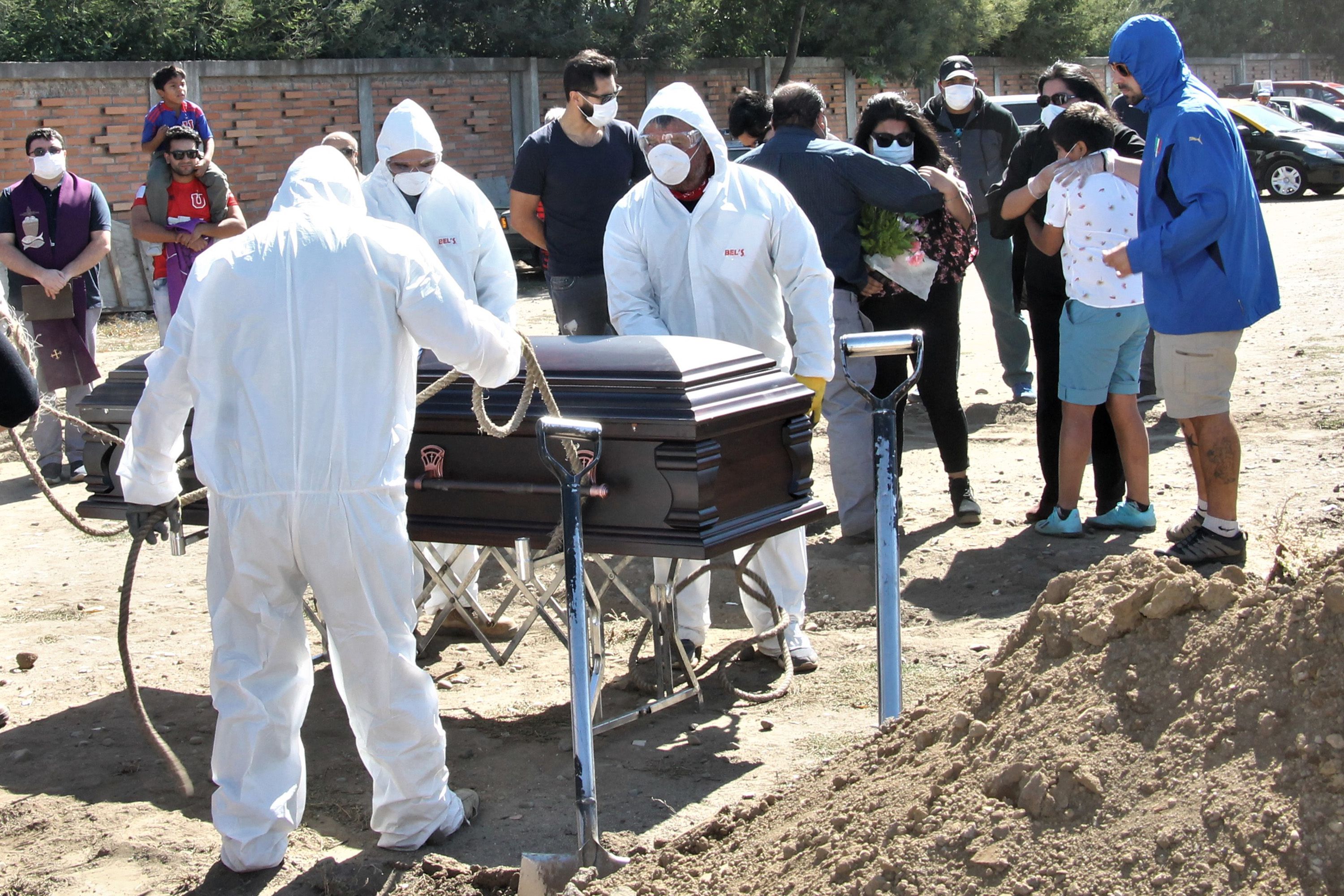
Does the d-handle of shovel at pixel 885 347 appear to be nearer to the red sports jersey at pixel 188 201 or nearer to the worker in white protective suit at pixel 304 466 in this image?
the worker in white protective suit at pixel 304 466

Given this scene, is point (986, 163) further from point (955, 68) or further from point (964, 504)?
point (964, 504)

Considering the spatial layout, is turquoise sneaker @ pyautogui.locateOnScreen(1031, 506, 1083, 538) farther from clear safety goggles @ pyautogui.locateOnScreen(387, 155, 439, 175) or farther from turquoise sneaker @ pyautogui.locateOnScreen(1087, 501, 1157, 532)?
clear safety goggles @ pyautogui.locateOnScreen(387, 155, 439, 175)

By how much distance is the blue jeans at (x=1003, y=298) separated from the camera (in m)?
7.89

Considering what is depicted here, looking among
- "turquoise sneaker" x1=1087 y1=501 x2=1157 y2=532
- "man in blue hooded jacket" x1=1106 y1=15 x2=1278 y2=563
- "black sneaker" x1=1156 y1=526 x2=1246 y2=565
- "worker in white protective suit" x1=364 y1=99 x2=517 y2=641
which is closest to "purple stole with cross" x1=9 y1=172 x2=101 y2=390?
"worker in white protective suit" x1=364 y1=99 x2=517 y2=641

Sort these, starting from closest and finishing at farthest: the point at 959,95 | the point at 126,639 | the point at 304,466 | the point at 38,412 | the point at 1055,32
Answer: the point at 304,466, the point at 126,639, the point at 38,412, the point at 959,95, the point at 1055,32

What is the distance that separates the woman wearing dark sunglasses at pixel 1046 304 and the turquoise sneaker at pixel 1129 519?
0.12 meters

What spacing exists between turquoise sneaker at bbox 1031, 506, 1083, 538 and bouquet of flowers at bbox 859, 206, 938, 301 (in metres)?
1.08

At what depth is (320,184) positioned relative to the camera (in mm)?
3299

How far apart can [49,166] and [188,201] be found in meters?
0.75

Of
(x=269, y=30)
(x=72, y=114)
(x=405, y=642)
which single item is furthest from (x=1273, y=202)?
(x=405, y=642)

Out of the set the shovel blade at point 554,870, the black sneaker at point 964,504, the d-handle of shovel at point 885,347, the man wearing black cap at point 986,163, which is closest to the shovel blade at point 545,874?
the shovel blade at point 554,870

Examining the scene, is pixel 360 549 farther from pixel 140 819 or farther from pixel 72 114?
pixel 72 114

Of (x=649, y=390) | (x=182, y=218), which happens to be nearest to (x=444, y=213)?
(x=649, y=390)

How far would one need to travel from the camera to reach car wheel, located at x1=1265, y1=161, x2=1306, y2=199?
19016 millimetres
